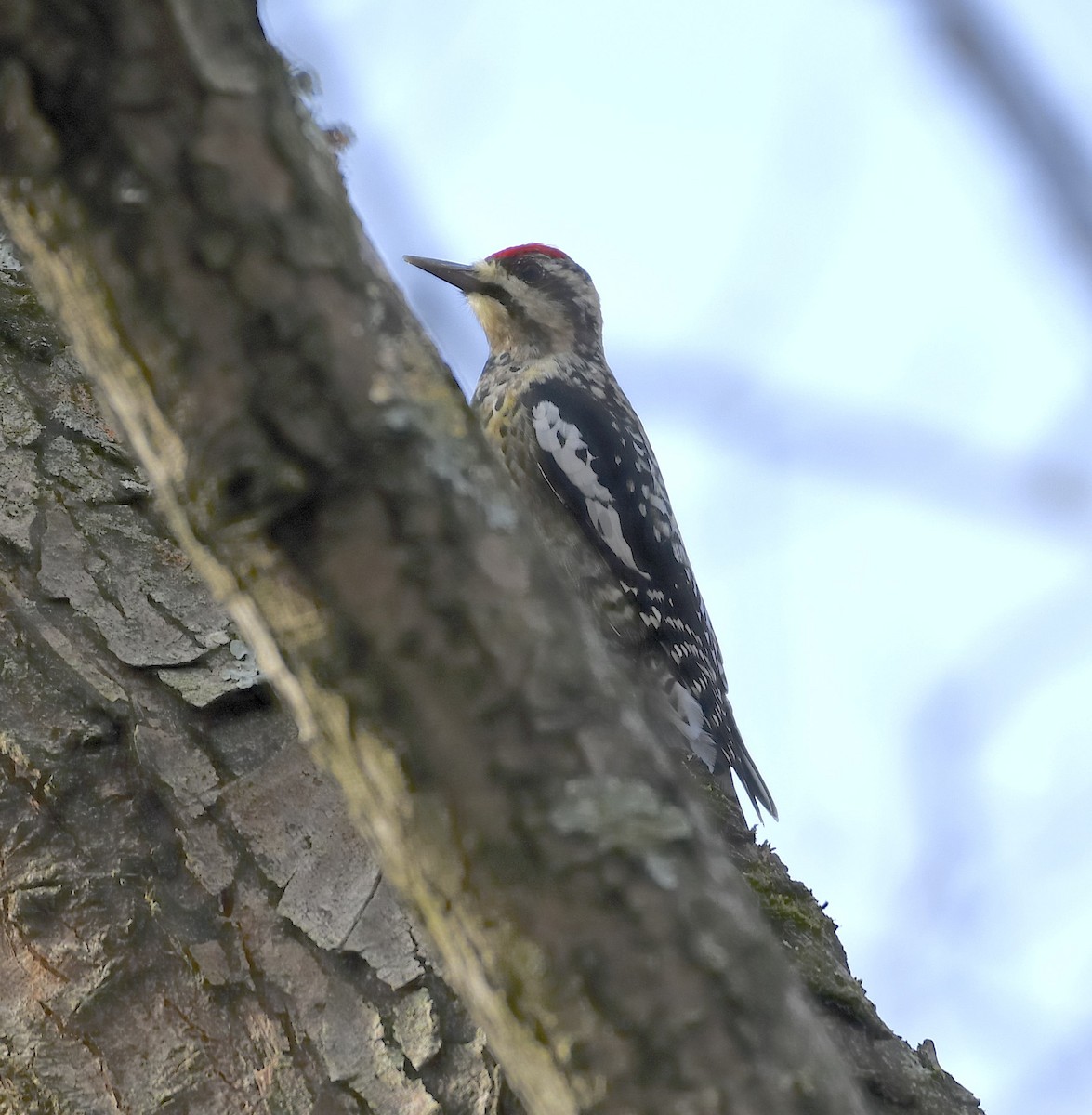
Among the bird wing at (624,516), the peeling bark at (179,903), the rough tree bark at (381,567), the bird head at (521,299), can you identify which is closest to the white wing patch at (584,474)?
the bird wing at (624,516)

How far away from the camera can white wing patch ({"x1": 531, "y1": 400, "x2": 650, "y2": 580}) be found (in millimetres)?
3836

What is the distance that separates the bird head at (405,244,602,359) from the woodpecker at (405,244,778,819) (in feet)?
0.73

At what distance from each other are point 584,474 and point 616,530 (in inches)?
8.0

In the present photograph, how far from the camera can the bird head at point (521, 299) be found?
4.48m

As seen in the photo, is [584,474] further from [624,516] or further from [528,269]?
[528,269]

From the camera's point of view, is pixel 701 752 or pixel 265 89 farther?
pixel 701 752

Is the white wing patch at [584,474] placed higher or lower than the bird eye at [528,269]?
lower

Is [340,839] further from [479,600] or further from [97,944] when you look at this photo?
[479,600]

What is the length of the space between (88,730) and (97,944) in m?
0.32

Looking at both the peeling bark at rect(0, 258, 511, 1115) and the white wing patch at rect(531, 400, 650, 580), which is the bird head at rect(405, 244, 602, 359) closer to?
the white wing patch at rect(531, 400, 650, 580)

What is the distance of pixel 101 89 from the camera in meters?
0.86

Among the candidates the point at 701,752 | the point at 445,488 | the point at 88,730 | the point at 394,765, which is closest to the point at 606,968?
the point at 394,765

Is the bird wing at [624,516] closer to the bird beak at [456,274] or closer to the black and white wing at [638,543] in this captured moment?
the black and white wing at [638,543]

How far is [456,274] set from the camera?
4496 millimetres
